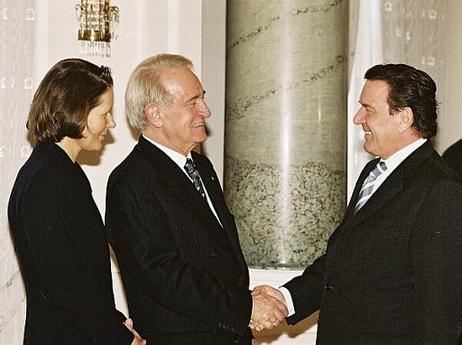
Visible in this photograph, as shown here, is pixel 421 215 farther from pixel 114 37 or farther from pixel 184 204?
pixel 114 37

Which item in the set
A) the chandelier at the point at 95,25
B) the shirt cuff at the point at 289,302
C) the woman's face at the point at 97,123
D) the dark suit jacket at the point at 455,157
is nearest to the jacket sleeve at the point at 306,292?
the shirt cuff at the point at 289,302

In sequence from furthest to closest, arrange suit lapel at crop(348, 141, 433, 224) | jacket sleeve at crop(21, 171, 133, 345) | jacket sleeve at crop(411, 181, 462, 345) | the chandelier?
the chandelier < suit lapel at crop(348, 141, 433, 224) < jacket sleeve at crop(21, 171, 133, 345) < jacket sleeve at crop(411, 181, 462, 345)

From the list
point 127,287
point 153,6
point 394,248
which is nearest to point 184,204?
point 127,287

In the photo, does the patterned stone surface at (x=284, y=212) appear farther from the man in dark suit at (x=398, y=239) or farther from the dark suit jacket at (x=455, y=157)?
the man in dark suit at (x=398, y=239)

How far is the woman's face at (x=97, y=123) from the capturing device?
3773 mm

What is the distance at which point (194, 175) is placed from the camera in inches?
160

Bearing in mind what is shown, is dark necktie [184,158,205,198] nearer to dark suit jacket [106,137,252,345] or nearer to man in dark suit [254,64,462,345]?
dark suit jacket [106,137,252,345]

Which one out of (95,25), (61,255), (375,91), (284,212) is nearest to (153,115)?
(61,255)

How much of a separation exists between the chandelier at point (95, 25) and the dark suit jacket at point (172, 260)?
2066 millimetres

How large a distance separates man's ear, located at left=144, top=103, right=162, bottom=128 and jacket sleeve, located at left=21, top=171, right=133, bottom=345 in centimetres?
63

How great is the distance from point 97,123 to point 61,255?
1.96ft

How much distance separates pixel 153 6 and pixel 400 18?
1.99 meters

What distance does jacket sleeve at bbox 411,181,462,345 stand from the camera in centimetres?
337

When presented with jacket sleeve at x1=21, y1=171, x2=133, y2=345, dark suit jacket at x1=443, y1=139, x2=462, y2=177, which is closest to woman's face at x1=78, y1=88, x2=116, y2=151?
jacket sleeve at x1=21, y1=171, x2=133, y2=345
